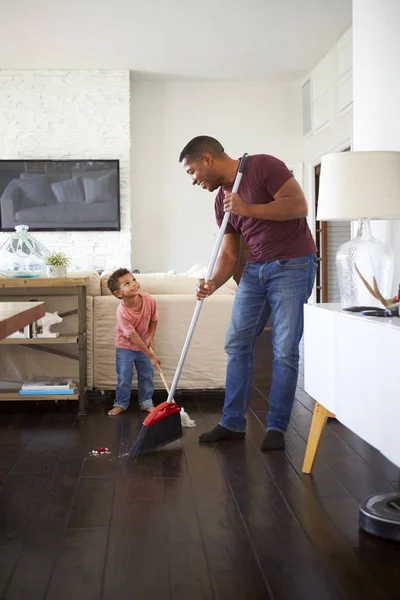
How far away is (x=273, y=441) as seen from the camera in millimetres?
2836

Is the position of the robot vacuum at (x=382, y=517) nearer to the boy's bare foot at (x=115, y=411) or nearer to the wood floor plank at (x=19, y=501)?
the wood floor plank at (x=19, y=501)

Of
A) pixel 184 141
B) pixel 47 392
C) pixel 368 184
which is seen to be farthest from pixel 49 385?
pixel 184 141

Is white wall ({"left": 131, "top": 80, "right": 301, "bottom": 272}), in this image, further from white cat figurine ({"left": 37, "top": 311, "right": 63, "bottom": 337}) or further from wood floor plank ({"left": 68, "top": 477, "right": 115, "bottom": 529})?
wood floor plank ({"left": 68, "top": 477, "right": 115, "bottom": 529})

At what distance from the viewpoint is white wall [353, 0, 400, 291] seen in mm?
3068

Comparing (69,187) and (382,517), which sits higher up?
(69,187)

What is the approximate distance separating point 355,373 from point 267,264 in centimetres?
94

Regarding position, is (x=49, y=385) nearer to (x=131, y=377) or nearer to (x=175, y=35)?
(x=131, y=377)

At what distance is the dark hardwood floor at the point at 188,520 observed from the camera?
1607mm

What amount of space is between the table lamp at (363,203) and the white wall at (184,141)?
548cm

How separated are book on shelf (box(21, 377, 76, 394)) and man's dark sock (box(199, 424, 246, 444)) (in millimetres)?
985

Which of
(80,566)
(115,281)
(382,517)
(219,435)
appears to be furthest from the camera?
(115,281)

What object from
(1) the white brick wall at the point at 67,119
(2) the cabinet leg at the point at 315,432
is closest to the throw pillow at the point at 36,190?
(1) the white brick wall at the point at 67,119

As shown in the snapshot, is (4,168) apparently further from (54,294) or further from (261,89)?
(54,294)

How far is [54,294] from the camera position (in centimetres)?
394
